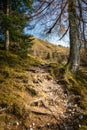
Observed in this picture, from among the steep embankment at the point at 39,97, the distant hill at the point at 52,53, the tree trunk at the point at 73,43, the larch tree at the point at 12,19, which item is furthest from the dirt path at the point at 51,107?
the distant hill at the point at 52,53

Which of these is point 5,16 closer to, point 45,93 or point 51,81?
point 51,81

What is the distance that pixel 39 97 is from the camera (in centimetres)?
664

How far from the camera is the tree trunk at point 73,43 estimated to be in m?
8.83

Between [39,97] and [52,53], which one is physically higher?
[39,97]

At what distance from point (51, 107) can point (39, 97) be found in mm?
504

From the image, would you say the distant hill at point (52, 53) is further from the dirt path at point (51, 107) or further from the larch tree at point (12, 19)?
the dirt path at point (51, 107)

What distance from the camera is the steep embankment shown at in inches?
220

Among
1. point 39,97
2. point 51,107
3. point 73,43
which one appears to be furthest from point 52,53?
point 51,107

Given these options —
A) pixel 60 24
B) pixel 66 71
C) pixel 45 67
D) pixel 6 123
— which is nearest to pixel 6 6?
pixel 60 24

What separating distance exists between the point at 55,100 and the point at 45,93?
1.41 feet

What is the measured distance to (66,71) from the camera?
335 inches

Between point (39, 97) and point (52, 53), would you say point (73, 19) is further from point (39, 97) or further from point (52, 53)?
point (52, 53)

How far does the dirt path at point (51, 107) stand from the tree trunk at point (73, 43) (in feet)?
4.01

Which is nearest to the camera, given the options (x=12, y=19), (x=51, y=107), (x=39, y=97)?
(x=51, y=107)
